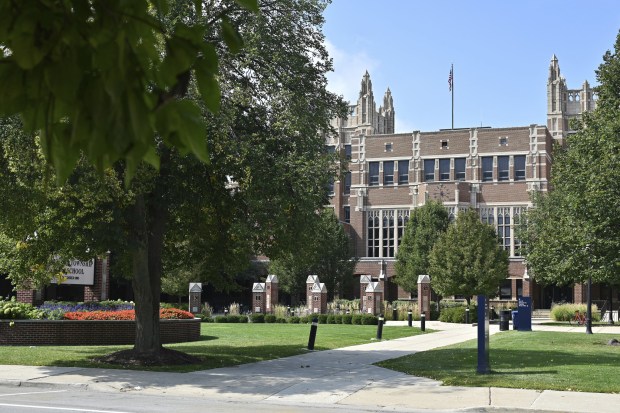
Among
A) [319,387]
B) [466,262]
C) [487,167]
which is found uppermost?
[487,167]

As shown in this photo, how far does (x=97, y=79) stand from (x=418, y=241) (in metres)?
59.1

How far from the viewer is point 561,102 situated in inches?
2913

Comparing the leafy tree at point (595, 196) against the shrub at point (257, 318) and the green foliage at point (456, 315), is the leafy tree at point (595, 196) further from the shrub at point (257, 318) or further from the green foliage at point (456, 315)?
the shrub at point (257, 318)

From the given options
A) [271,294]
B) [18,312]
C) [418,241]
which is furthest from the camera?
[418,241]

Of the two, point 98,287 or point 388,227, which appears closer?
point 98,287

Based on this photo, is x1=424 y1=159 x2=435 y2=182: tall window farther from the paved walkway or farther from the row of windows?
the paved walkway

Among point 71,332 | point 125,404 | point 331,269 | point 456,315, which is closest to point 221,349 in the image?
point 71,332

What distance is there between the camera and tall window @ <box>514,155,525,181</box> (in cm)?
6562

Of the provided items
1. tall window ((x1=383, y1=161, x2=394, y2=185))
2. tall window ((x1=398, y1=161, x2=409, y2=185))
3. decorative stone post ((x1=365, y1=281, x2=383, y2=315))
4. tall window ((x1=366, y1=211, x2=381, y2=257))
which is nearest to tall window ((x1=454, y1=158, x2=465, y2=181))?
tall window ((x1=398, y1=161, x2=409, y2=185))

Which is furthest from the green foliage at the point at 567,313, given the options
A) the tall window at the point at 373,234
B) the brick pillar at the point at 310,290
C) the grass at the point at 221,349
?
the tall window at the point at 373,234

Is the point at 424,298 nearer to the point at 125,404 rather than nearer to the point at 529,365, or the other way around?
the point at 529,365

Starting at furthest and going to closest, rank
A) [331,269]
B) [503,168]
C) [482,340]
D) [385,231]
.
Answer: [385,231] < [503,168] < [331,269] < [482,340]

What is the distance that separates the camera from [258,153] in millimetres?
17234

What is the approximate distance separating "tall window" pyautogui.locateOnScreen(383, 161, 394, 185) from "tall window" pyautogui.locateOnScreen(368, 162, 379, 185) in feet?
2.48
